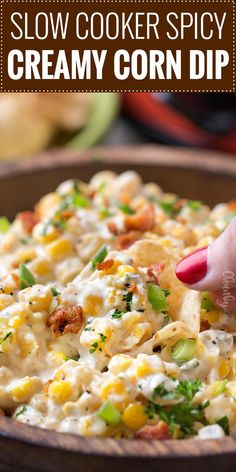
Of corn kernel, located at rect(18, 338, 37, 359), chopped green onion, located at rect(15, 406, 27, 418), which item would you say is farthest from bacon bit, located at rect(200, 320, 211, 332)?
chopped green onion, located at rect(15, 406, 27, 418)

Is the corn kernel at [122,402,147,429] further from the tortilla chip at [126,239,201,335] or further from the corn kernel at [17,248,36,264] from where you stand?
the corn kernel at [17,248,36,264]

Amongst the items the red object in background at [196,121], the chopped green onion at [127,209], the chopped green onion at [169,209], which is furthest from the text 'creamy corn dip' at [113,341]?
the red object in background at [196,121]

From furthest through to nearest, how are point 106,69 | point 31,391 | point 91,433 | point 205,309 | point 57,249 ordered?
point 106,69
point 57,249
point 205,309
point 31,391
point 91,433

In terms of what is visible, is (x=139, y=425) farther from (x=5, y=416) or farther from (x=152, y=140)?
(x=152, y=140)

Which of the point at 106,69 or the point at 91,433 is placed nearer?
the point at 91,433

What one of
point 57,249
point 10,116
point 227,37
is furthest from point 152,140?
point 57,249

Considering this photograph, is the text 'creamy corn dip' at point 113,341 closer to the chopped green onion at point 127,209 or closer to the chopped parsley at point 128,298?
the chopped parsley at point 128,298

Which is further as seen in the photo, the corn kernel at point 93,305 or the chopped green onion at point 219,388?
the corn kernel at point 93,305
